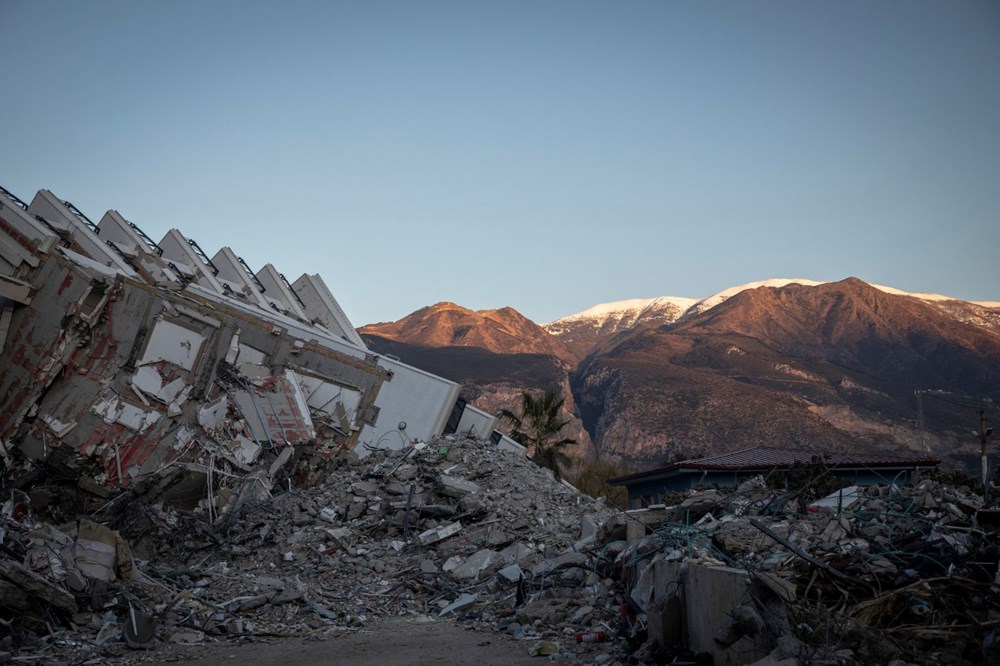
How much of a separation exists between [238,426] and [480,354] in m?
59.7

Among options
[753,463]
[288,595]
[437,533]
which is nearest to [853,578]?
[288,595]

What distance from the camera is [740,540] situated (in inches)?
351

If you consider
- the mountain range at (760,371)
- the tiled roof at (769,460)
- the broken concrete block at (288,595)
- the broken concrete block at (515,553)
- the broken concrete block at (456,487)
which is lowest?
the broken concrete block at (288,595)

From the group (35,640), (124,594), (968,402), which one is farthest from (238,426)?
(968,402)

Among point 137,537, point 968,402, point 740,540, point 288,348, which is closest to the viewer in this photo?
point 740,540

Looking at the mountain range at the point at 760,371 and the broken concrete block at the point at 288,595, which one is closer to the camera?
the broken concrete block at the point at 288,595

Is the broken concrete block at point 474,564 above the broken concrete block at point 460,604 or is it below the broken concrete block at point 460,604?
above

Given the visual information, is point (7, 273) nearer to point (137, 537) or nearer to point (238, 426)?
point (238, 426)

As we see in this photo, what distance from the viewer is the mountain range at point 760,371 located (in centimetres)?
6112

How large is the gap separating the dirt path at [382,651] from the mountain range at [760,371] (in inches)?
1698

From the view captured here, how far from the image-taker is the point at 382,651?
28.7ft

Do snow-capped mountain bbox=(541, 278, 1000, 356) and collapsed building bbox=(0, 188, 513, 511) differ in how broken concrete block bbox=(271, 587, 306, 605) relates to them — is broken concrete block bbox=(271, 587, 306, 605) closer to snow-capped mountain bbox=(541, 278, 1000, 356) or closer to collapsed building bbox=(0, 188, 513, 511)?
collapsed building bbox=(0, 188, 513, 511)

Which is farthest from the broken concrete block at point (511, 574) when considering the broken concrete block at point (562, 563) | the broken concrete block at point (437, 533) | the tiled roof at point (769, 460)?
the tiled roof at point (769, 460)

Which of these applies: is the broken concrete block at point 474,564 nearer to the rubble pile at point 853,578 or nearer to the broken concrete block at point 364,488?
the rubble pile at point 853,578
